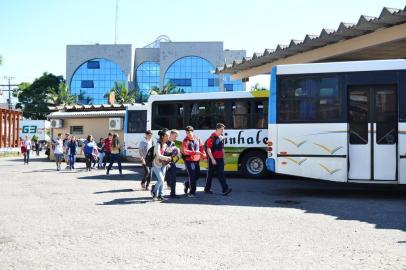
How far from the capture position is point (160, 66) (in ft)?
258

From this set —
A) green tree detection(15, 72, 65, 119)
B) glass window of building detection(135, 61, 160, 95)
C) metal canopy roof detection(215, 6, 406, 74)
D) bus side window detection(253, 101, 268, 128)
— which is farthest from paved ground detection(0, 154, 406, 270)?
glass window of building detection(135, 61, 160, 95)

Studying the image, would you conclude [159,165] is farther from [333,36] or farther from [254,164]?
[333,36]

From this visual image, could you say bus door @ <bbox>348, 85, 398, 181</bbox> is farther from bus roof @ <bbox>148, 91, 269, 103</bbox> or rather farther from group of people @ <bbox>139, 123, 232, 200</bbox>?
bus roof @ <bbox>148, 91, 269, 103</bbox>

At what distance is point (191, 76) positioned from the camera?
79.2m

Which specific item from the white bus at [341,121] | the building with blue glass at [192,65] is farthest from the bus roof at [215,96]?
the building with blue glass at [192,65]

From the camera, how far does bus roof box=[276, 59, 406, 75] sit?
11.3 meters

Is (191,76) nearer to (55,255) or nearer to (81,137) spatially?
(81,137)

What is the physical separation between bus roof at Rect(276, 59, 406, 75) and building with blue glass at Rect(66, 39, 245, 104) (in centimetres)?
6596

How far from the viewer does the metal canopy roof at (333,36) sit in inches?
510

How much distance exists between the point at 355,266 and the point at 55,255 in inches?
145

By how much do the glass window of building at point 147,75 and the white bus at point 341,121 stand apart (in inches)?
2767

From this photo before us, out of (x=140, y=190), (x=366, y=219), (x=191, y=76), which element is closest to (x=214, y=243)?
(x=366, y=219)

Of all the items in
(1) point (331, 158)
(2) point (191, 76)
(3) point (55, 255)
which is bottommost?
(3) point (55, 255)

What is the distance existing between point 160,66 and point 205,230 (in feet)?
238
